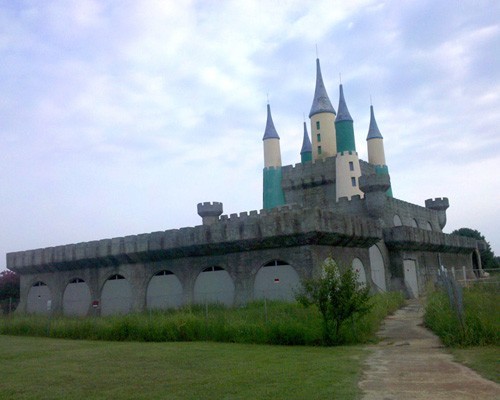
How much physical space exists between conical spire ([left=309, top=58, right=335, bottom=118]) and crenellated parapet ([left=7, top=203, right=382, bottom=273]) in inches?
593

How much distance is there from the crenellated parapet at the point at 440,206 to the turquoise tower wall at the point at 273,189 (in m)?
13.1

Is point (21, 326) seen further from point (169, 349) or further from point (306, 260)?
point (306, 260)

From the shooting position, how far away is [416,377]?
9.95 m

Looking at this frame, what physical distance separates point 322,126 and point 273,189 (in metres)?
6.52

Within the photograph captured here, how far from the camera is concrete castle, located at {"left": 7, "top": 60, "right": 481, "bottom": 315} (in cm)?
2384

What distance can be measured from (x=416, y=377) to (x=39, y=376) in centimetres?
787

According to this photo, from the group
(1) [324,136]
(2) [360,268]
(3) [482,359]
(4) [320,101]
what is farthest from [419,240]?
(3) [482,359]

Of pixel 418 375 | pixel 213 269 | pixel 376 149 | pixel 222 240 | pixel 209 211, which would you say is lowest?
pixel 418 375

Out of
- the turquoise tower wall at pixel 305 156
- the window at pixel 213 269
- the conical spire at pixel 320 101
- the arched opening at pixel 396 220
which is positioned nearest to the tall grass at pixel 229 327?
the window at pixel 213 269

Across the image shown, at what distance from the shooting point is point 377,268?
30.8 meters

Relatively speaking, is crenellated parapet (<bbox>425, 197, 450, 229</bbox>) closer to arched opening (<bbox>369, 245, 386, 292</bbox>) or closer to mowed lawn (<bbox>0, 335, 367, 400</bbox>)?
arched opening (<bbox>369, 245, 386, 292</bbox>)

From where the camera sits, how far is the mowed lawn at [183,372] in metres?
8.98

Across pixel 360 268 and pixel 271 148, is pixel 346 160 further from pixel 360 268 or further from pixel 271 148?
pixel 360 268

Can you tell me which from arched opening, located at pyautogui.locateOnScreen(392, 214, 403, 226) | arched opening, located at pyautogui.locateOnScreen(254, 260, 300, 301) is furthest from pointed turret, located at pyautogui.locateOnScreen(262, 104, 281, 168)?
arched opening, located at pyautogui.locateOnScreen(254, 260, 300, 301)
